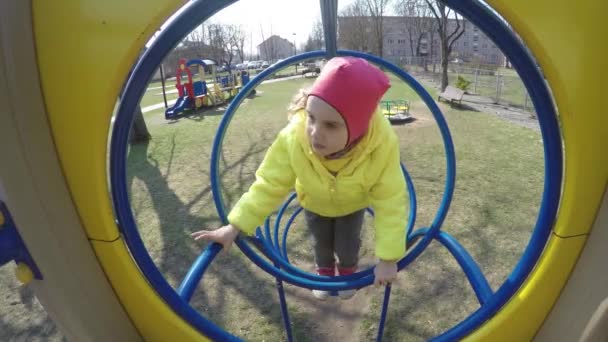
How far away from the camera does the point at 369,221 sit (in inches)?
125

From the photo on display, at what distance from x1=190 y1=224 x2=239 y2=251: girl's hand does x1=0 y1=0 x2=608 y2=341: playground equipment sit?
19 cm

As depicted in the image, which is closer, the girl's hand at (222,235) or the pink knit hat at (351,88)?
the pink knit hat at (351,88)

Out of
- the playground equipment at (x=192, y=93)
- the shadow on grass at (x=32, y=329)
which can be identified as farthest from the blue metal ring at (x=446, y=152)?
the playground equipment at (x=192, y=93)

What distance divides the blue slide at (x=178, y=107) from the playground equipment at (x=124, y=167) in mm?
8483

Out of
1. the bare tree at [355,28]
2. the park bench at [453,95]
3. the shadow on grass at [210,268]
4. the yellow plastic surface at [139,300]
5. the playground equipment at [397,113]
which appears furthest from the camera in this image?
the bare tree at [355,28]

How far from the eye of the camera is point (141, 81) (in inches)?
38.4

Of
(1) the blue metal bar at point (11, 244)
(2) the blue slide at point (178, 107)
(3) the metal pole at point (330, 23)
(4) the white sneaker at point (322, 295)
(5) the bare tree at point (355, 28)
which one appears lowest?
(4) the white sneaker at point (322, 295)

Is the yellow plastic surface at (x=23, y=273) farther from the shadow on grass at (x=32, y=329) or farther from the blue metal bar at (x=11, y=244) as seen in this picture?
the shadow on grass at (x=32, y=329)

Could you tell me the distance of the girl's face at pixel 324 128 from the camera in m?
1.12

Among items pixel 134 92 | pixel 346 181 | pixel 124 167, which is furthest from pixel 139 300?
pixel 346 181

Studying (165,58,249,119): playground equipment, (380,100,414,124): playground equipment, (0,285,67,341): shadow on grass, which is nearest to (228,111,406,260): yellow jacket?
(0,285,67,341): shadow on grass

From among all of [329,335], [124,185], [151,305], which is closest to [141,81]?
[124,185]

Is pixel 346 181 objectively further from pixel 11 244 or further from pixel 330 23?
pixel 11 244

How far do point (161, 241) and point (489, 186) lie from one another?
3.17m
